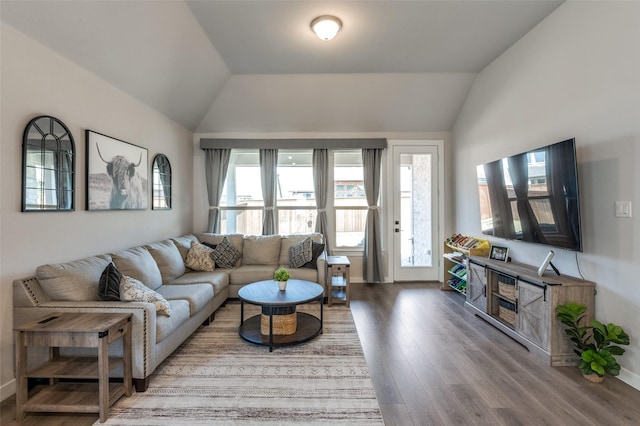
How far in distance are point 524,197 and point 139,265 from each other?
12.9 feet

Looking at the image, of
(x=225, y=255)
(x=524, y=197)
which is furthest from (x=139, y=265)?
(x=524, y=197)

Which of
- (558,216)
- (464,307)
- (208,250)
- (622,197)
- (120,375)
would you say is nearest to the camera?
(120,375)

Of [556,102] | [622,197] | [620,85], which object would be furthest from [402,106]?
[622,197]

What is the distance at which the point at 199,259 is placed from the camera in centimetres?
381

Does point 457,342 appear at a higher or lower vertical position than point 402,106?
lower

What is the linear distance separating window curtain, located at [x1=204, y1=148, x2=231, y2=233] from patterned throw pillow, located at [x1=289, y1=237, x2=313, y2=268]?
1614 millimetres

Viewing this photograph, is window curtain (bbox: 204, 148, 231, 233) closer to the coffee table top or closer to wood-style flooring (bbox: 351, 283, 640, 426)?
the coffee table top

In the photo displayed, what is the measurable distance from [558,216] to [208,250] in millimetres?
4018

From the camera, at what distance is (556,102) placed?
2770 mm

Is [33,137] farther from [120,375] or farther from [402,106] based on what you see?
[402,106]

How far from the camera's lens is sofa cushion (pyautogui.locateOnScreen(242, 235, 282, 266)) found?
4.25 metres

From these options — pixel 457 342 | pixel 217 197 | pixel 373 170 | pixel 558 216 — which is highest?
pixel 373 170

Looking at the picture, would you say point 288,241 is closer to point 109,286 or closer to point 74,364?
point 109,286

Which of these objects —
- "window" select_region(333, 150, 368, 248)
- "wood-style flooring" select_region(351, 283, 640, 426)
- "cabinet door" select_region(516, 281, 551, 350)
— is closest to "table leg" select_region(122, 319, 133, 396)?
"wood-style flooring" select_region(351, 283, 640, 426)
